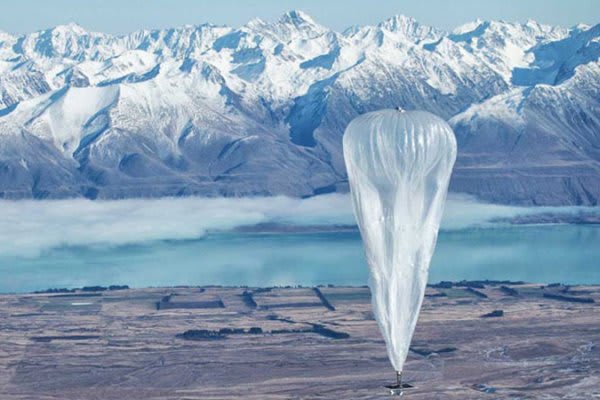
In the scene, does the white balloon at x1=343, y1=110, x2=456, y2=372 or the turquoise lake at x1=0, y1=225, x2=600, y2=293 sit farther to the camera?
the turquoise lake at x1=0, y1=225, x2=600, y2=293

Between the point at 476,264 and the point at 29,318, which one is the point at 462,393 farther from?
the point at 476,264

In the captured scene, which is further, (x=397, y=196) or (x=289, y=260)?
(x=289, y=260)

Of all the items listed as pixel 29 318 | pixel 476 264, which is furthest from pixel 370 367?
pixel 476 264

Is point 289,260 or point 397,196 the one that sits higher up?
point 397,196

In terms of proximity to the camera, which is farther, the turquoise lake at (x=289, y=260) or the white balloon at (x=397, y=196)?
the turquoise lake at (x=289, y=260)

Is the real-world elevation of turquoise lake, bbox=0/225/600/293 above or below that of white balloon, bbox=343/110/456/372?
below
